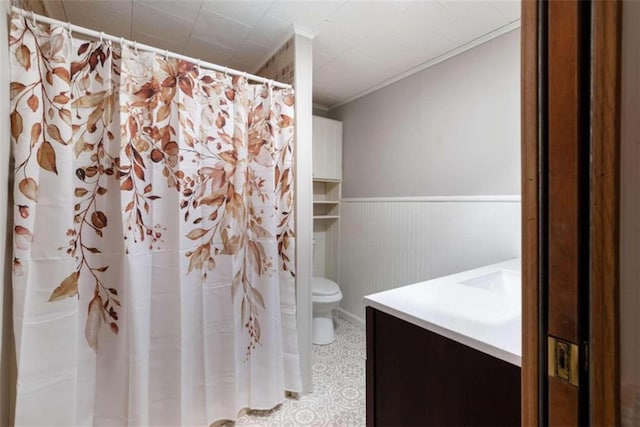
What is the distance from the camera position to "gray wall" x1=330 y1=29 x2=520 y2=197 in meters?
1.69

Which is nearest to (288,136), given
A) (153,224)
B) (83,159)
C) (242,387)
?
(153,224)

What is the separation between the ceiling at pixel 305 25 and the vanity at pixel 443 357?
149 cm

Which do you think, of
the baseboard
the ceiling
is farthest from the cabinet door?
the baseboard

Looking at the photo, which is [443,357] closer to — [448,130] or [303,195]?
[303,195]

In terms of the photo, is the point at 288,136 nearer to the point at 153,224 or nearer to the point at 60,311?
the point at 153,224

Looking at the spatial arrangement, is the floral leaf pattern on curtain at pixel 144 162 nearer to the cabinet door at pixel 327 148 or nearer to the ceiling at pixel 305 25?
the ceiling at pixel 305 25

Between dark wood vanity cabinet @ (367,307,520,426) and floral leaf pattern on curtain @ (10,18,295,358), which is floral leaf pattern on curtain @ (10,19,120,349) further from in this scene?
dark wood vanity cabinet @ (367,307,520,426)

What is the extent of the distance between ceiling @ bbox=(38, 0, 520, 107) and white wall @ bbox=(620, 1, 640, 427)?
1.48m

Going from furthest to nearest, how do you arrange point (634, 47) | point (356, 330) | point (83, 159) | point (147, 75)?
1. point (356, 330)
2. point (147, 75)
3. point (83, 159)
4. point (634, 47)

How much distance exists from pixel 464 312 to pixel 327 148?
7.28ft

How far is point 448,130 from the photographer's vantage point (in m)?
2.00

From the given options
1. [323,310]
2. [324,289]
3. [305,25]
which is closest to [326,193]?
[324,289]

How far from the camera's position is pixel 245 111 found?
5.15 feet

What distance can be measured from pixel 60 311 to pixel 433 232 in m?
2.08
